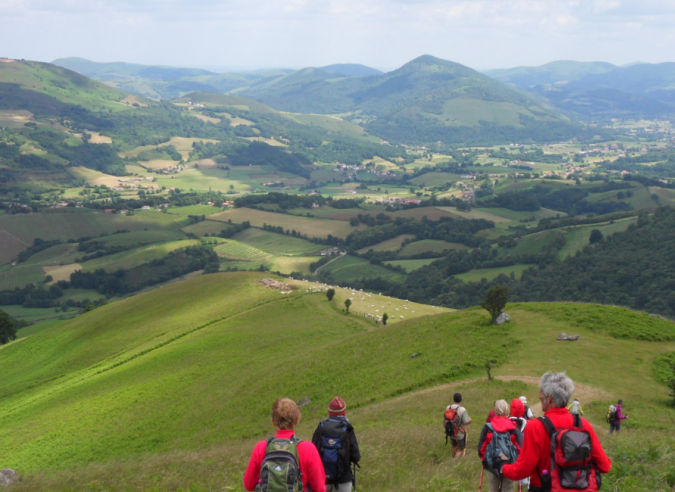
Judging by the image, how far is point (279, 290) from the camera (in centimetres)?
7894

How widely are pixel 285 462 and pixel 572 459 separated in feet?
16.3

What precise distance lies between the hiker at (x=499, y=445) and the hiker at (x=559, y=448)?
3051 mm

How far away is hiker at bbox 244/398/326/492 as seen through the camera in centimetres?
915

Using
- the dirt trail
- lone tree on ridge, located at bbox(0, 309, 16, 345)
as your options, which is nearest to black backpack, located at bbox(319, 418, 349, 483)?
the dirt trail

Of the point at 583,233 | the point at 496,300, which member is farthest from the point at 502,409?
the point at 583,233

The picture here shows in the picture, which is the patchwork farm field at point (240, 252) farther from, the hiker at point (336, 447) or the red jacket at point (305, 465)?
the red jacket at point (305, 465)

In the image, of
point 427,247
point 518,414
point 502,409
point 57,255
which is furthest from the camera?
point 57,255

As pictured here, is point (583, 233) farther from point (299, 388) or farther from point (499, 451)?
point (499, 451)

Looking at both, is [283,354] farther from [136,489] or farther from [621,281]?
[621,281]

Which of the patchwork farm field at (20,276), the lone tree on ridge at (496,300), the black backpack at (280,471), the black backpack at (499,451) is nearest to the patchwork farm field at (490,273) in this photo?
the lone tree on ridge at (496,300)

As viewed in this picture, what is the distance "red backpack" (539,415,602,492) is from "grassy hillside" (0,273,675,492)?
209 inches

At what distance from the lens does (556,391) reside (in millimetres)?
9320

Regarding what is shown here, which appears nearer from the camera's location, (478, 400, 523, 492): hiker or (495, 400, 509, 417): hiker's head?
(478, 400, 523, 492): hiker

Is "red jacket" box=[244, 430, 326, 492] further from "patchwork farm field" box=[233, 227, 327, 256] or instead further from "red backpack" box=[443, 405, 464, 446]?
"patchwork farm field" box=[233, 227, 327, 256]
